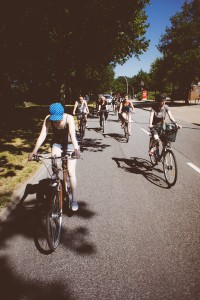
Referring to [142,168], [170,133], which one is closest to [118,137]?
[142,168]

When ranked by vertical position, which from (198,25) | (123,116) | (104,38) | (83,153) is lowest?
(83,153)

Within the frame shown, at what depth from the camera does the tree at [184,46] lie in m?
39.4

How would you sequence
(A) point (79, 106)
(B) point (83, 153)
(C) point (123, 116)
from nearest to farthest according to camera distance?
(B) point (83, 153) → (C) point (123, 116) → (A) point (79, 106)

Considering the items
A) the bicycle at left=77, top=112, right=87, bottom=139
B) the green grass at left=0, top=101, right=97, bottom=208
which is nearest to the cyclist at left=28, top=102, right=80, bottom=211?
the green grass at left=0, top=101, right=97, bottom=208

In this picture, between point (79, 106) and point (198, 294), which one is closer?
point (198, 294)

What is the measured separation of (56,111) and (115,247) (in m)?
2.25

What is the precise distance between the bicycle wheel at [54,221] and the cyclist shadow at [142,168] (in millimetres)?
2944

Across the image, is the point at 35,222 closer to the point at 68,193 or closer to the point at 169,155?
the point at 68,193

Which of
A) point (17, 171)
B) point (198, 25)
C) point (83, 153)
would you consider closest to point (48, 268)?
point (17, 171)

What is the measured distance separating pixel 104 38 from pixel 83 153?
7.05 meters

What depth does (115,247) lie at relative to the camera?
11.8 ft

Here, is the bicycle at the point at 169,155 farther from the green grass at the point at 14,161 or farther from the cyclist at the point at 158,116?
the green grass at the point at 14,161

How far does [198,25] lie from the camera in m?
40.9

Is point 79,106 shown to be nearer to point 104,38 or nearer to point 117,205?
point 104,38
